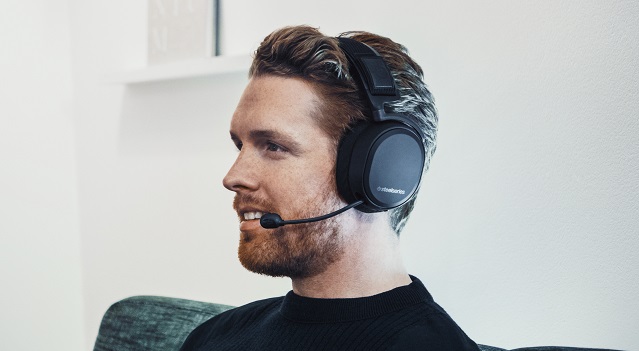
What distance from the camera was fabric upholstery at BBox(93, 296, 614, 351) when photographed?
53.0 inches

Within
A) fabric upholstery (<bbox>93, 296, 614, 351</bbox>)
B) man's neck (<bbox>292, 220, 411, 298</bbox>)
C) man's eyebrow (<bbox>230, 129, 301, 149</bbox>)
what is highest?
man's eyebrow (<bbox>230, 129, 301, 149</bbox>)

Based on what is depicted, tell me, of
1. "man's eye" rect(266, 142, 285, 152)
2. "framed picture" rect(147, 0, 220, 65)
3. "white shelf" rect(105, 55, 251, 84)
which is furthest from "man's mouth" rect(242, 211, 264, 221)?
"framed picture" rect(147, 0, 220, 65)

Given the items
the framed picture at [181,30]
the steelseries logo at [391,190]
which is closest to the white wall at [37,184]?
the framed picture at [181,30]

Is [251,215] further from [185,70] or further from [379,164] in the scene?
[185,70]

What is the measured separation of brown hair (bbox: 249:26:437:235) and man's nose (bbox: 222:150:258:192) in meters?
0.14

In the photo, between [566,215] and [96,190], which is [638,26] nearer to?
[566,215]

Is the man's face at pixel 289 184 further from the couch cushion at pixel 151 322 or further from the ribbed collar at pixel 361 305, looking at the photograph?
the couch cushion at pixel 151 322

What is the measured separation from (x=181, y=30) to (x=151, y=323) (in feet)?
2.79

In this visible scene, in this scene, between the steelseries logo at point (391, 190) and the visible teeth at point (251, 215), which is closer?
the steelseries logo at point (391, 190)

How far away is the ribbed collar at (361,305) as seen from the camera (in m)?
1.01

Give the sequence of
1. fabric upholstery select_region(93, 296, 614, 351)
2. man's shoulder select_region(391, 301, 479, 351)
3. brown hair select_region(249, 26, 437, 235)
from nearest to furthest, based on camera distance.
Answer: man's shoulder select_region(391, 301, 479, 351) → brown hair select_region(249, 26, 437, 235) → fabric upholstery select_region(93, 296, 614, 351)

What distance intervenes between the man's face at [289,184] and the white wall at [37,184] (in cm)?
142

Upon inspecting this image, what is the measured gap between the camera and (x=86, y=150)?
7.46 feet

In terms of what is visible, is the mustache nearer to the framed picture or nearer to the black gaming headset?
the black gaming headset
